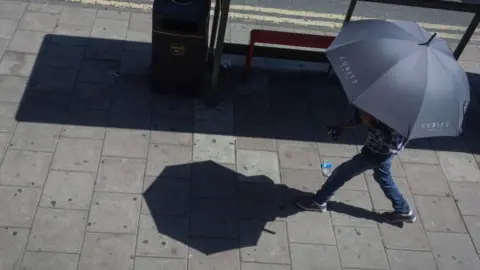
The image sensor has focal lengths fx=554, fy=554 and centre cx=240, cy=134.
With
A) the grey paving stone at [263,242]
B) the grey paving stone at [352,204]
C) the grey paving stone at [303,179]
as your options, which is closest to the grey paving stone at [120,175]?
the grey paving stone at [263,242]

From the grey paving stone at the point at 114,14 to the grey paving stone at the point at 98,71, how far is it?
107cm

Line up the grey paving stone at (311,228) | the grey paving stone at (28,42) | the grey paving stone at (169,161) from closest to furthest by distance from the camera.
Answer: the grey paving stone at (311,228) < the grey paving stone at (169,161) < the grey paving stone at (28,42)

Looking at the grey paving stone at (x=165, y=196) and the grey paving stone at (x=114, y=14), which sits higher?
the grey paving stone at (x=114, y=14)

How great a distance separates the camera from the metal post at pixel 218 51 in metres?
5.88

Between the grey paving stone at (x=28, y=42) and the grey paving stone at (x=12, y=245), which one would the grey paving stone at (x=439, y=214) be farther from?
the grey paving stone at (x=28, y=42)

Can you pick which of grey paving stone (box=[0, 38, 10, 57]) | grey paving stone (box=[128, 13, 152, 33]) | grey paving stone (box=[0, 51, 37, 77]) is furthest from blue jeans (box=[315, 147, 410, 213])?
grey paving stone (box=[0, 38, 10, 57])

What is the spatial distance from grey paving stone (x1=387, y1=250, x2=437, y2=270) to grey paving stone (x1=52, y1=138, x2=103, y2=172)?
10.2ft

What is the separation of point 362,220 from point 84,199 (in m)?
2.80

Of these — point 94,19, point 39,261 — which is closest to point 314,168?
point 39,261

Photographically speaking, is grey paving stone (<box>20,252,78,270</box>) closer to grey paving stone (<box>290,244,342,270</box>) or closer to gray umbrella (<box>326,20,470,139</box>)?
grey paving stone (<box>290,244,342,270</box>)

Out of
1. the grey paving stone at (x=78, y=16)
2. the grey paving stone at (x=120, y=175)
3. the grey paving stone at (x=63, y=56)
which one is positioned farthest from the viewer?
the grey paving stone at (x=78, y=16)

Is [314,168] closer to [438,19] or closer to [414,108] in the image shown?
[414,108]

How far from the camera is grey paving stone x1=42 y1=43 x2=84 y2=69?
6.89 metres

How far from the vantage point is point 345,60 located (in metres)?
4.70
